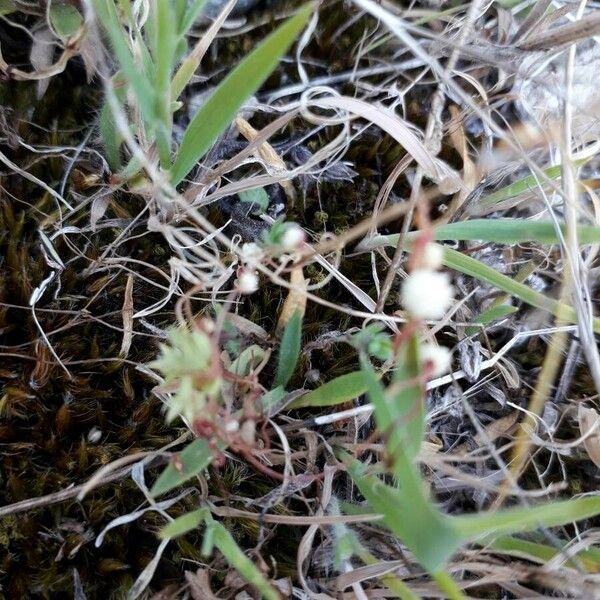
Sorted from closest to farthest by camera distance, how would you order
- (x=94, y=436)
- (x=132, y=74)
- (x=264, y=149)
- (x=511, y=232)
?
(x=132, y=74)
(x=511, y=232)
(x=94, y=436)
(x=264, y=149)

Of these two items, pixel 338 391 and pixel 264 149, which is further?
pixel 264 149

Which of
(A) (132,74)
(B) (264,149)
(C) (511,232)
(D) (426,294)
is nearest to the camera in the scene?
(D) (426,294)

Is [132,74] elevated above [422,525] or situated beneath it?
elevated above

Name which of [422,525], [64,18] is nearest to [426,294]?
[422,525]

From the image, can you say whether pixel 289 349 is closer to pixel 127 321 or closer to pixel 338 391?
pixel 338 391

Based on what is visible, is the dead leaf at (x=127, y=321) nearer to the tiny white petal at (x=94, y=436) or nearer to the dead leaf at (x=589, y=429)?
the tiny white petal at (x=94, y=436)

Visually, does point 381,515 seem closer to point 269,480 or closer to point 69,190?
point 269,480

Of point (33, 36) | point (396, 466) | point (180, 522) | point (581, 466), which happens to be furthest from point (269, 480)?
point (33, 36)

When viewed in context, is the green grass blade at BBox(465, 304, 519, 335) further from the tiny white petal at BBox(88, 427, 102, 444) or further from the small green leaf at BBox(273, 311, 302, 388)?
the tiny white petal at BBox(88, 427, 102, 444)
